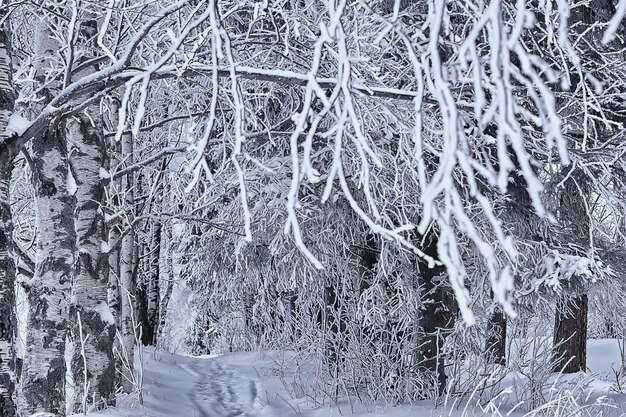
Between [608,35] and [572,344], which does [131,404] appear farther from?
Result: [572,344]

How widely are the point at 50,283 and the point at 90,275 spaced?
1.10 meters

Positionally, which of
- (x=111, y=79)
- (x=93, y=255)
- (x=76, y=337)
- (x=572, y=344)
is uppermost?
(x=111, y=79)

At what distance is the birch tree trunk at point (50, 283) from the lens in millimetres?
4875

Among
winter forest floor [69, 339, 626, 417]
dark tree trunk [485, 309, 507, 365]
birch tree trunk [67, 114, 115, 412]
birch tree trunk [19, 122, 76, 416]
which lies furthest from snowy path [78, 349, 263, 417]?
dark tree trunk [485, 309, 507, 365]

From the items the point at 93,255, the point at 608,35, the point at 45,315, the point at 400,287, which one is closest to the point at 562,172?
the point at 400,287

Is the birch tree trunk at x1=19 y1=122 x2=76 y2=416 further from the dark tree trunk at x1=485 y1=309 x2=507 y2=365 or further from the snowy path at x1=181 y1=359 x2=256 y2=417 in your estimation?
the dark tree trunk at x1=485 y1=309 x2=507 y2=365

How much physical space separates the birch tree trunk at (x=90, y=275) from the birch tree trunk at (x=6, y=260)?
2257 mm

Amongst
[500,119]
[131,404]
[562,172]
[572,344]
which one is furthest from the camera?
[572,344]

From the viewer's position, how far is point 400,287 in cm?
Answer: 738

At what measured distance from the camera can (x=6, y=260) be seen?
12.0 feet

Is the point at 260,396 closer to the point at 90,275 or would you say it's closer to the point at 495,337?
the point at 90,275

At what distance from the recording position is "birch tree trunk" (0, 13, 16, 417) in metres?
3.56

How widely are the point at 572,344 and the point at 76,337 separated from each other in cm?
877

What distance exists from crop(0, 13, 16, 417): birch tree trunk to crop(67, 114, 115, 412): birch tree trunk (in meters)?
2.26
